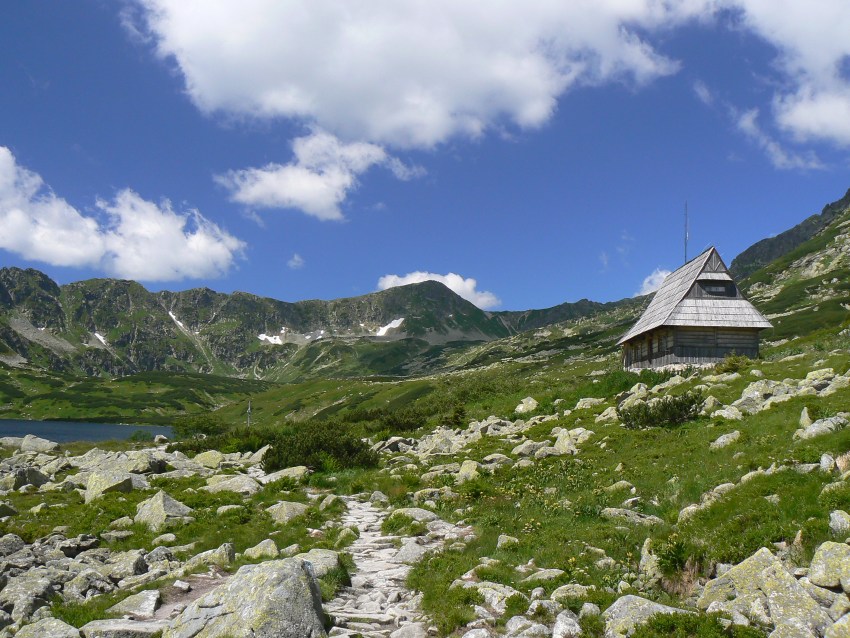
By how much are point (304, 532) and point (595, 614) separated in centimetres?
1035

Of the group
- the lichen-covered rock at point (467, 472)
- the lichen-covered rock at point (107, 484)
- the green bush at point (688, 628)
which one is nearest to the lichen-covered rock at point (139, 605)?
the green bush at point (688, 628)

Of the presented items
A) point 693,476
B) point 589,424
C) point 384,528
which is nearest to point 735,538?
point 693,476

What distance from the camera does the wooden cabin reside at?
40.5 m

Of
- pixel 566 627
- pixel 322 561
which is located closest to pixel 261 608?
pixel 322 561

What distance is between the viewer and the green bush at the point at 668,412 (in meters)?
23.4

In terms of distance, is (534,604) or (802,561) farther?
(534,604)

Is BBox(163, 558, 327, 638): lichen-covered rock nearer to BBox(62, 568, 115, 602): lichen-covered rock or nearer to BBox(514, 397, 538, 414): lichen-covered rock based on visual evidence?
BBox(62, 568, 115, 602): lichen-covered rock

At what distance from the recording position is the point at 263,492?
76.6 ft

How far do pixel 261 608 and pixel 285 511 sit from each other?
1020cm

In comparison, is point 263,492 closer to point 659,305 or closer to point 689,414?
point 689,414

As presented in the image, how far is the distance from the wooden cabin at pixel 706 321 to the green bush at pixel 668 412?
17.2 m

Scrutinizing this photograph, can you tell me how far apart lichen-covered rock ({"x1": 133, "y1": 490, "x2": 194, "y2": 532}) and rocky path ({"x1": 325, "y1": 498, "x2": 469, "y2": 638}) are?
5566 mm

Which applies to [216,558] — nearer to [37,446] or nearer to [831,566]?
[831,566]

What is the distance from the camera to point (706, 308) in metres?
41.5
